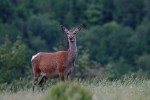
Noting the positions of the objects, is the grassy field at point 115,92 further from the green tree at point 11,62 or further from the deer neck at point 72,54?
the green tree at point 11,62

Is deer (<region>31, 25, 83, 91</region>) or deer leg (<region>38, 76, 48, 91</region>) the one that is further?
deer leg (<region>38, 76, 48, 91</region>)

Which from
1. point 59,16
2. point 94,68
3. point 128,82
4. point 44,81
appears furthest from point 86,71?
point 59,16

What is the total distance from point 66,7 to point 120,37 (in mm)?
14980

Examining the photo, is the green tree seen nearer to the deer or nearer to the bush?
the deer

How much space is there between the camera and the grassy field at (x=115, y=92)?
18547mm

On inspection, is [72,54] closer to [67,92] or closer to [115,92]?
[115,92]

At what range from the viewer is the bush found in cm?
1720

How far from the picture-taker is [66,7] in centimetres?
9512

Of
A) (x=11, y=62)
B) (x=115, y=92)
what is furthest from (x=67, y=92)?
(x=11, y=62)


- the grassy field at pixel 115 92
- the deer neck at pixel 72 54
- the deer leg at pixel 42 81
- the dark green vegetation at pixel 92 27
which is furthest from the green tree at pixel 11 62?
the dark green vegetation at pixel 92 27

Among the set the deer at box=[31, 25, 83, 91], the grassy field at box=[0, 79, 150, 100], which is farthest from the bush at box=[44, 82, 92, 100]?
the deer at box=[31, 25, 83, 91]

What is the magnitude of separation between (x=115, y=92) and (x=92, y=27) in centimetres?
7103

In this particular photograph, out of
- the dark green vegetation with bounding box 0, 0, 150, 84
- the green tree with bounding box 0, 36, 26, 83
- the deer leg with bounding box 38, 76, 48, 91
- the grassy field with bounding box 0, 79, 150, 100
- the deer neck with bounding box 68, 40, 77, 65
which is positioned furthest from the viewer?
the dark green vegetation with bounding box 0, 0, 150, 84

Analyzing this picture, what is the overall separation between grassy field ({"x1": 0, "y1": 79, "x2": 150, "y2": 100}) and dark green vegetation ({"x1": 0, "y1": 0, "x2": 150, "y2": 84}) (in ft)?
93.4
